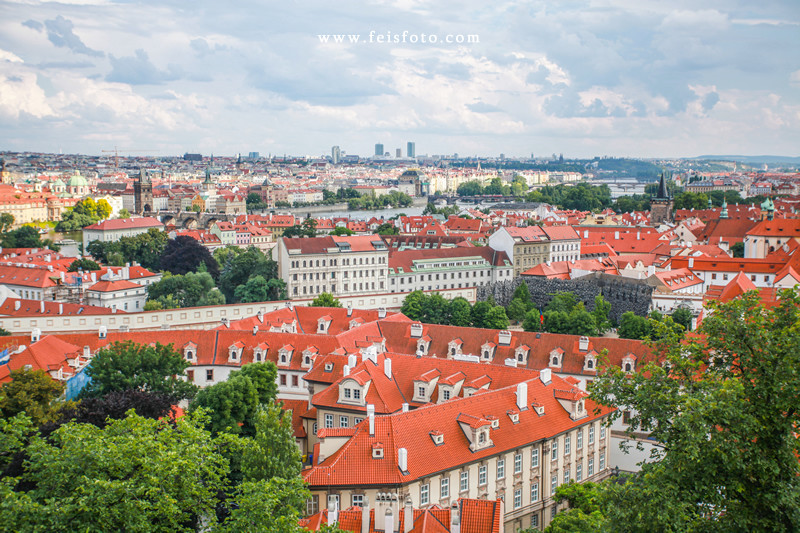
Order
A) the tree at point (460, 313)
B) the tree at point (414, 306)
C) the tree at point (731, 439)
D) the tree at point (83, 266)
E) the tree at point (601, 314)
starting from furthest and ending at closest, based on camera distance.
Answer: the tree at point (83, 266)
the tree at point (601, 314)
the tree at point (414, 306)
the tree at point (460, 313)
the tree at point (731, 439)

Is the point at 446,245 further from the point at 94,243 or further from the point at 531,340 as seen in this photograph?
the point at 531,340

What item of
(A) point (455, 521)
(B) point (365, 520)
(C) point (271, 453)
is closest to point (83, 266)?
(C) point (271, 453)

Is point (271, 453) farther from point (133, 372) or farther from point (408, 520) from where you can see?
point (133, 372)

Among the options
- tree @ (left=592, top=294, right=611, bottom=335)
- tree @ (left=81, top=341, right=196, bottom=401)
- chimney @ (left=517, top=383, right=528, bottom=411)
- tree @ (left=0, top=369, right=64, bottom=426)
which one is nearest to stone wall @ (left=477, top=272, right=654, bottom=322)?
tree @ (left=592, top=294, right=611, bottom=335)

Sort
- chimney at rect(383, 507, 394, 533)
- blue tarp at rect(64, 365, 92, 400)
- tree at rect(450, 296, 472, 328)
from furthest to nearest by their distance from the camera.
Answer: tree at rect(450, 296, 472, 328)
blue tarp at rect(64, 365, 92, 400)
chimney at rect(383, 507, 394, 533)

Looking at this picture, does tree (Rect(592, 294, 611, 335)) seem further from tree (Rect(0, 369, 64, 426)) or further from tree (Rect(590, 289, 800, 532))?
tree (Rect(590, 289, 800, 532))

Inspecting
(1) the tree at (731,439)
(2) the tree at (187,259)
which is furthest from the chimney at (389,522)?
(2) the tree at (187,259)

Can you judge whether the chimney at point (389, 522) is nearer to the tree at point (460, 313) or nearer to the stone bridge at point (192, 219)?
the tree at point (460, 313)
